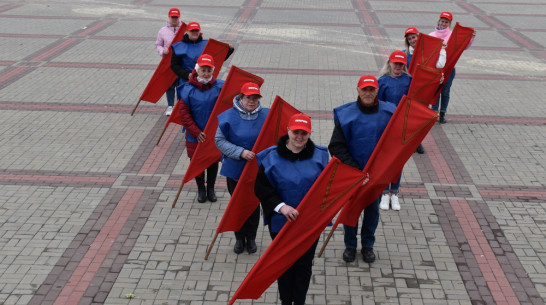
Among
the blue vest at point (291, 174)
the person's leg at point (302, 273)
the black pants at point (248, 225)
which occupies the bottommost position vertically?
the black pants at point (248, 225)

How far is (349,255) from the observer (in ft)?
19.9

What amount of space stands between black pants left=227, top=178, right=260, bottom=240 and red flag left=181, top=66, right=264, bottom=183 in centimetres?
79

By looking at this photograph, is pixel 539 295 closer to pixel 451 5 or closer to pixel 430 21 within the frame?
pixel 430 21

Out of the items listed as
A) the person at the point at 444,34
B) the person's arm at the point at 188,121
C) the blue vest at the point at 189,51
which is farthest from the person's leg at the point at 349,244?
the person at the point at 444,34

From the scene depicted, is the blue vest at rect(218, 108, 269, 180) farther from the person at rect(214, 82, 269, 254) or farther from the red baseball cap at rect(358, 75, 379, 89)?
the red baseball cap at rect(358, 75, 379, 89)

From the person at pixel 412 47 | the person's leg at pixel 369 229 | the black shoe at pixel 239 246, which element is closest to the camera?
the person's leg at pixel 369 229

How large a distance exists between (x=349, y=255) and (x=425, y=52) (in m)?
3.47

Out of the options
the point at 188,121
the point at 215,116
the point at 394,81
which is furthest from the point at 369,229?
the point at 188,121

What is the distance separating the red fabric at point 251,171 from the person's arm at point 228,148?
0.14 meters

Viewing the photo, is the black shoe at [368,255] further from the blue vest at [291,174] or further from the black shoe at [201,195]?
the black shoe at [201,195]

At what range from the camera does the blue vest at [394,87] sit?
677 centimetres

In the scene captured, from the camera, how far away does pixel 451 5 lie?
870 inches

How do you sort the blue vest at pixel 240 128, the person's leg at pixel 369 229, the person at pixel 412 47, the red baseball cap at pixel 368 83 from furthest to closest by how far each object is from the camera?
the person at pixel 412 47 → the person's leg at pixel 369 229 → the blue vest at pixel 240 128 → the red baseball cap at pixel 368 83

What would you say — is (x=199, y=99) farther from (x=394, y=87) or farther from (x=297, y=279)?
(x=297, y=279)
